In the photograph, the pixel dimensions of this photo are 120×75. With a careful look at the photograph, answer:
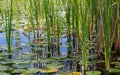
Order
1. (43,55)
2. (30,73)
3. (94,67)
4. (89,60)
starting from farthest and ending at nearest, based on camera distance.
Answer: (43,55) < (89,60) < (94,67) < (30,73)

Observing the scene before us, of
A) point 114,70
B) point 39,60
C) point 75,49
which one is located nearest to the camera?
point 114,70

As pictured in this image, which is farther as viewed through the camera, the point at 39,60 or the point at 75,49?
the point at 75,49

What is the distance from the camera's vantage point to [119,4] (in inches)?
69.8

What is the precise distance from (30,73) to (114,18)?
77 cm

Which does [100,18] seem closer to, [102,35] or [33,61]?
[102,35]

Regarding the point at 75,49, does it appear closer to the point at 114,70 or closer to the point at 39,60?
the point at 39,60

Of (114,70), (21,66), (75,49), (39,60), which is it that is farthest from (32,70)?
(75,49)

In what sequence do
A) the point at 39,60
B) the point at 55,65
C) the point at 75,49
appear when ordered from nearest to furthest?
1. the point at 55,65
2. the point at 39,60
3. the point at 75,49

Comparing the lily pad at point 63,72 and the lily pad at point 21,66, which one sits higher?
the lily pad at point 21,66

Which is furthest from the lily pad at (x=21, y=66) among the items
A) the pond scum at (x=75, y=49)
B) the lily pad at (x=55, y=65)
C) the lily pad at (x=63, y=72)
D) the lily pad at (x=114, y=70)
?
the lily pad at (x=114, y=70)

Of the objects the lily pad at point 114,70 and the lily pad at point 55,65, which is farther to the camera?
the lily pad at point 55,65

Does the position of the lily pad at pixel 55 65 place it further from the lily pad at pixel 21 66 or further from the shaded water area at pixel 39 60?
the lily pad at pixel 21 66

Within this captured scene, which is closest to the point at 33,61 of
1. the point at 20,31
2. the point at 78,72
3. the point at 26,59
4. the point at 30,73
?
the point at 26,59

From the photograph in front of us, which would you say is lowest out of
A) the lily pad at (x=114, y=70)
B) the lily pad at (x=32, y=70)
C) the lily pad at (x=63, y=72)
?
the lily pad at (x=63, y=72)
